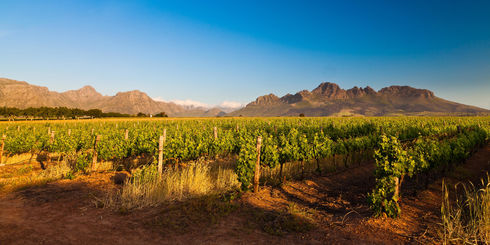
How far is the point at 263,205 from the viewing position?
22.6 ft

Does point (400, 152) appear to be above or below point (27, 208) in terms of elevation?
above

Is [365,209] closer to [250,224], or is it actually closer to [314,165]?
[250,224]

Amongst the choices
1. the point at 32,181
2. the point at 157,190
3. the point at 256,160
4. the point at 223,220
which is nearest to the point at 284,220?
the point at 223,220

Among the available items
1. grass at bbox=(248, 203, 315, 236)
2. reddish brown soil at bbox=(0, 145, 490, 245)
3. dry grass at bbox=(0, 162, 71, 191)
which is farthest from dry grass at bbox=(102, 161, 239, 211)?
dry grass at bbox=(0, 162, 71, 191)

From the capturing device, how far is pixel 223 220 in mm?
5871

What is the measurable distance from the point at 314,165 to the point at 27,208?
39.4ft

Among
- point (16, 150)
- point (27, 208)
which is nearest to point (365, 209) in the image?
point (27, 208)

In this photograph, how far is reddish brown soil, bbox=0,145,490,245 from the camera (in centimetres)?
488

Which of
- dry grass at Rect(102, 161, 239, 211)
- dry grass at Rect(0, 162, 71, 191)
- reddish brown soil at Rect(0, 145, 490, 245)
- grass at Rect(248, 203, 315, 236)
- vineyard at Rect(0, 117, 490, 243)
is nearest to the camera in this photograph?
reddish brown soil at Rect(0, 145, 490, 245)

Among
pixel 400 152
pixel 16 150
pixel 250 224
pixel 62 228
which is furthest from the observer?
pixel 16 150

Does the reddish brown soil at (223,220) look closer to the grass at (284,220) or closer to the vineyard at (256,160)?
the grass at (284,220)

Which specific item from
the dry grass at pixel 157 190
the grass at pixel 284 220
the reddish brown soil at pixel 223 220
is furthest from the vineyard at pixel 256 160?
the grass at pixel 284 220

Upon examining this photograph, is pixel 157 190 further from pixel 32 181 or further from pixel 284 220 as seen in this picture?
pixel 32 181

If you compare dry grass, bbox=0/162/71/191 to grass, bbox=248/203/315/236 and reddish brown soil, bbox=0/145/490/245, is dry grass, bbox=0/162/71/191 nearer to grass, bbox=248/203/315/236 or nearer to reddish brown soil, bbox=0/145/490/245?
reddish brown soil, bbox=0/145/490/245
